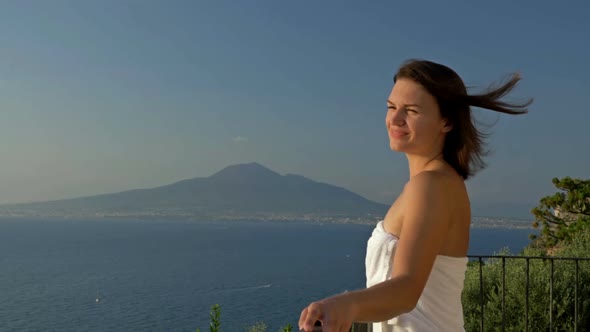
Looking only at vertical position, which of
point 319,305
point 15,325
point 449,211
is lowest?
point 15,325

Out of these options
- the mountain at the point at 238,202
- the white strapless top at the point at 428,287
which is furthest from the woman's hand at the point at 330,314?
the mountain at the point at 238,202

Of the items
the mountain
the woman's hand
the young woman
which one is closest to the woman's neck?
the young woman

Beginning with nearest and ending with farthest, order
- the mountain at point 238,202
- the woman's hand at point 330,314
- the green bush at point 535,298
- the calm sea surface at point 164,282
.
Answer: the woman's hand at point 330,314 → the green bush at point 535,298 → the calm sea surface at point 164,282 → the mountain at point 238,202

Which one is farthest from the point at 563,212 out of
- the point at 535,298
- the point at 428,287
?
the point at 428,287

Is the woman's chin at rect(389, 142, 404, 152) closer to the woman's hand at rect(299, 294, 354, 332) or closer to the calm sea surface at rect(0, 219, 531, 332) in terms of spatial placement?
the woman's hand at rect(299, 294, 354, 332)

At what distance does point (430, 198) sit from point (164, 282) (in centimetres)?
6737

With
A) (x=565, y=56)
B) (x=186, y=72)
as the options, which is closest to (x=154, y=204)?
(x=186, y=72)

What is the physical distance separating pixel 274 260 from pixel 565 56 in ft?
A: 146

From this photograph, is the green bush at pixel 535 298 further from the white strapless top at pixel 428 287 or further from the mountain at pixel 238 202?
the mountain at pixel 238 202

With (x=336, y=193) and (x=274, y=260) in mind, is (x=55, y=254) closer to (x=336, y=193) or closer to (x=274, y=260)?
(x=274, y=260)

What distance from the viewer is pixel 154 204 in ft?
619

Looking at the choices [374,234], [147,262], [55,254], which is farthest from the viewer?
[55,254]

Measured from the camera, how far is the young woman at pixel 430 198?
0.90 meters

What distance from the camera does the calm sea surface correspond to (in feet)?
171
